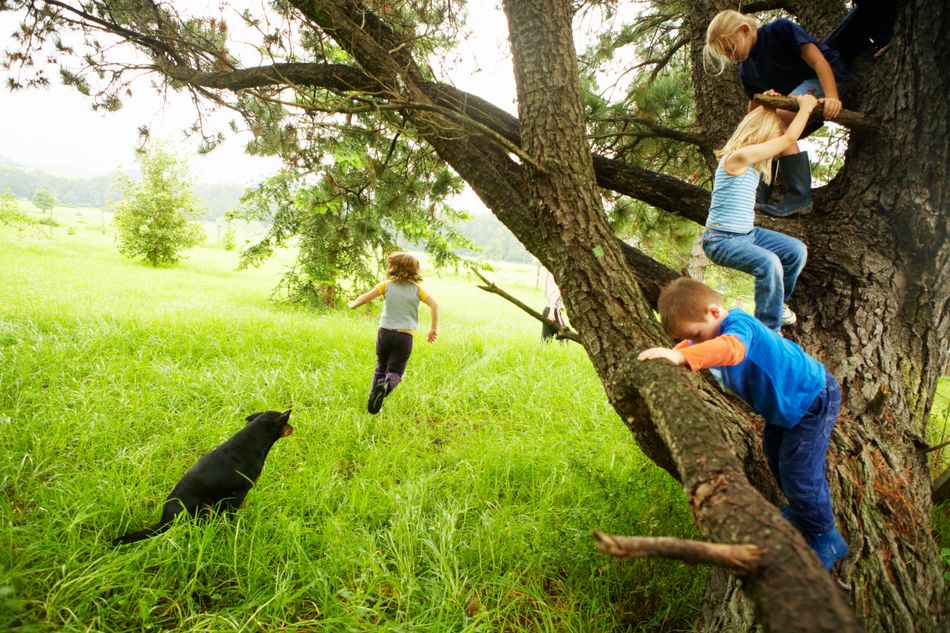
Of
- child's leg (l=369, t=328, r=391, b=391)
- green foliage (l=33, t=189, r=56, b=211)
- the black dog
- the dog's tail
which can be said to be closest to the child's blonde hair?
child's leg (l=369, t=328, r=391, b=391)

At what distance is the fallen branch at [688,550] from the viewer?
23.3 inches

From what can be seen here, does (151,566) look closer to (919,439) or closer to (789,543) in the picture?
(789,543)

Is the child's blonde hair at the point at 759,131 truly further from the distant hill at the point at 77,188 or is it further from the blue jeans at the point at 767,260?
the distant hill at the point at 77,188

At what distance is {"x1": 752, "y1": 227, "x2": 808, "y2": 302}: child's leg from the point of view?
1968mm

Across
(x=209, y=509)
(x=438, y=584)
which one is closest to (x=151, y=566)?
(x=209, y=509)

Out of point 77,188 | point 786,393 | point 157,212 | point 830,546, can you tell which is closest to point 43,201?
point 157,212

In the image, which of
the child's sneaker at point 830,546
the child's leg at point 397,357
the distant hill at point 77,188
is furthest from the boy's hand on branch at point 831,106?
the distant hill at point 77,188

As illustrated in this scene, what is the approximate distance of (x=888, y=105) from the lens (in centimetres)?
186

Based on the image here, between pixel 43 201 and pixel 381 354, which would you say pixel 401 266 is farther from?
pixel 43 201

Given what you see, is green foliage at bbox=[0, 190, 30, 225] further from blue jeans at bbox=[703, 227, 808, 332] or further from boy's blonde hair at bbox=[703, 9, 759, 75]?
blue jeans at bbox=[703, 227, 808, 332]

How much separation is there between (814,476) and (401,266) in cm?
321

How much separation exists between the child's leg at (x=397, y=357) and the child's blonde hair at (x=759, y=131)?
110 inches

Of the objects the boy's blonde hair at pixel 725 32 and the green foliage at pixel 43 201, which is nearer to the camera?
the boy's blonde hair at pixel 725 32

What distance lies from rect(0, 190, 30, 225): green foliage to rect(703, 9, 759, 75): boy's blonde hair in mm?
22452
